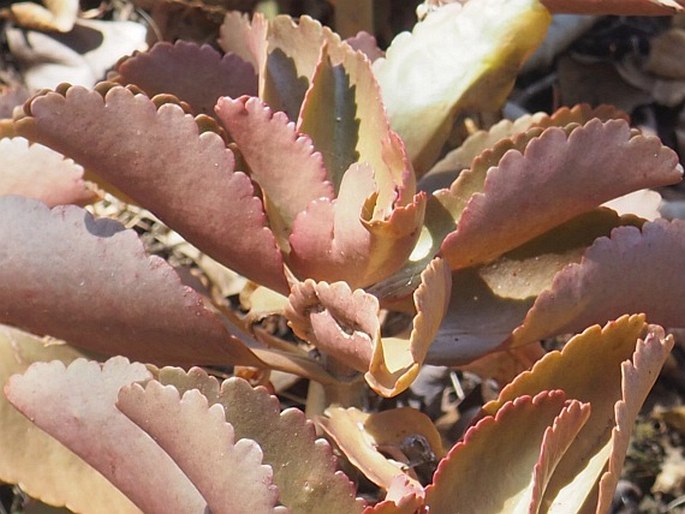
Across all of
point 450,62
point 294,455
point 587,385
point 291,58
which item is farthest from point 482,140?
point 294,455

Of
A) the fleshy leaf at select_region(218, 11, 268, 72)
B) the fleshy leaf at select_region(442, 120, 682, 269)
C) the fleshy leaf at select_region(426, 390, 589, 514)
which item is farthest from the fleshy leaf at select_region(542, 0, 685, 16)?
the fleshy leaf at select_region(426, 390, 589, 514)

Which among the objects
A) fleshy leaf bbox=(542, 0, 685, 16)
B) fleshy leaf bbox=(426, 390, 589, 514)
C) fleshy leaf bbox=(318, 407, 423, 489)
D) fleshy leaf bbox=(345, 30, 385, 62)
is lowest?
fleshy leaf bbox=(318, 407, 423, 489)

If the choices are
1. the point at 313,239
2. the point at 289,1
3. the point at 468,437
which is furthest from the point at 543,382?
the point at 289,1

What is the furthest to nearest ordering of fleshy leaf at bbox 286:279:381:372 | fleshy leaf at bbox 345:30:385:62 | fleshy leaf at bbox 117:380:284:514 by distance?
fleshy leaf at bbox 345:30:385:62 → fleshy leaf at bbox 286:279:381:372 → fleshy leaf at bbox 117:380:284:514

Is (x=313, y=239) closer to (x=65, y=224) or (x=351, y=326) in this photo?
(x=351, y=326)

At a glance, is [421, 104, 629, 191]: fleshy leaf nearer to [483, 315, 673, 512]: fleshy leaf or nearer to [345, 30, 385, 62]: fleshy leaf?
[345, 30, 385, 62]: fleshy leaf

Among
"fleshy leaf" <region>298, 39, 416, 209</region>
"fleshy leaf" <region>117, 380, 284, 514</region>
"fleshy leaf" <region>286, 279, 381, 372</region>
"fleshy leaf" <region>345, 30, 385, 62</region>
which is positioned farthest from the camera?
"fleshy leaf" <region>345, 30, 385, 62</region>
